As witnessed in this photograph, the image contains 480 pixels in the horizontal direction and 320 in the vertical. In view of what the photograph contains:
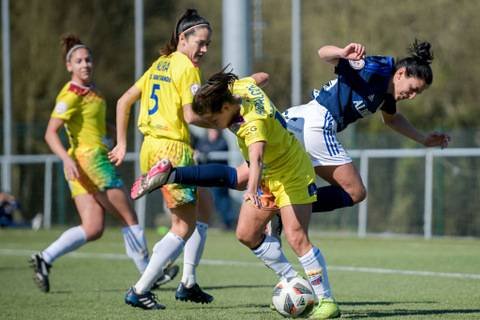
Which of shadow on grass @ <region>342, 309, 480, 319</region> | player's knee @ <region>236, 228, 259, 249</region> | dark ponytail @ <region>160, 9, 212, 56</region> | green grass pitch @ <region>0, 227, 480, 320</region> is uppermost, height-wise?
dark ponytail @ <region>160, 9, 212, 56</region>

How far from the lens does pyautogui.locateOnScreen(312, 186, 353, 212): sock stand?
7758mm

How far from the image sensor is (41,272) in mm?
9203

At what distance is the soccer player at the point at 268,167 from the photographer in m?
6.77

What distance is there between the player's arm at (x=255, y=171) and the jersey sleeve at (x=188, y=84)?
119 centimetres

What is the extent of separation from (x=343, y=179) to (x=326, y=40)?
58.1 feet

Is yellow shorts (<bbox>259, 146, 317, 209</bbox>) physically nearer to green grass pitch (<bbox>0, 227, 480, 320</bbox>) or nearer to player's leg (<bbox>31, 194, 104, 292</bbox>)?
green grass pitch (<bbox>0, 227, 480, 320</bbox>)

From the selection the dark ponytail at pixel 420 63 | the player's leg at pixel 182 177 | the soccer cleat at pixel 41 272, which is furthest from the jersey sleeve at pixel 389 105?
the soccer cleat at pixel 41 272

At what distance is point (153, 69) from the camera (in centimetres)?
805

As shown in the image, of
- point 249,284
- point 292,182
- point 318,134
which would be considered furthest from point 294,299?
point 249,284

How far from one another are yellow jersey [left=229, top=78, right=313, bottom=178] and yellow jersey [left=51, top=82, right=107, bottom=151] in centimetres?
280

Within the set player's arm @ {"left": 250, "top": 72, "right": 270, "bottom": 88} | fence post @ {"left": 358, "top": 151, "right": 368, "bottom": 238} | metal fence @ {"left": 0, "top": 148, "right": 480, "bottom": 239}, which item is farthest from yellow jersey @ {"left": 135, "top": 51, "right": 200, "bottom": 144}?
fence post @ {"left": 358, "top": 151, "right": 368, "bottom": 238}

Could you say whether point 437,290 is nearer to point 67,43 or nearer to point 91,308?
point 91,308

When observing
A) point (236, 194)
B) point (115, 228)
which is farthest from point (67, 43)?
point (115, 228)

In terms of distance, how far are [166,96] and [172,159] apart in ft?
1.62
